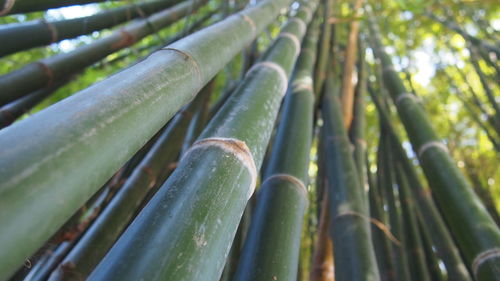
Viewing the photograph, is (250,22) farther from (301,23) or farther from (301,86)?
(301,23)

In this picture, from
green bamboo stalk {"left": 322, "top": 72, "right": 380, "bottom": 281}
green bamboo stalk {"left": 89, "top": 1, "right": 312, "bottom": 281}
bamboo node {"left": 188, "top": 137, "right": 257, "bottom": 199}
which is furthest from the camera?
green bamboo stalk {"left": 322, "top": 72, "right": 380, "bottom": 281}

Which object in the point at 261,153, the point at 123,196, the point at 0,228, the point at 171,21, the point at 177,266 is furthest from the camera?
the point at 171,21

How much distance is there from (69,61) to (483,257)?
1.49 m

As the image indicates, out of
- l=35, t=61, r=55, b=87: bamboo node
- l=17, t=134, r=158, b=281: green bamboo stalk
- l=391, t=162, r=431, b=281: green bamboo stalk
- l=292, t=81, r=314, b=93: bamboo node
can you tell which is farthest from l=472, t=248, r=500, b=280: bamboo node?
l=35, t=61, r=55, b=87: bamboo node

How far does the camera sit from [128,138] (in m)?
0.58

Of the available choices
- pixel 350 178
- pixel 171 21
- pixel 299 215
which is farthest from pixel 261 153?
pixel 171 21

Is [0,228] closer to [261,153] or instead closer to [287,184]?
[261,153]

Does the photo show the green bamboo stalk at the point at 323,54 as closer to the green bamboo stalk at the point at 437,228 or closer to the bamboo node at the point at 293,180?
the green bamboo stalk at the point at 437,228

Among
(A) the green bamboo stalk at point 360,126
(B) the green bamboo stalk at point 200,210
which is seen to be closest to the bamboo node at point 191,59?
(B) the green bamboo stalk at point 200,210

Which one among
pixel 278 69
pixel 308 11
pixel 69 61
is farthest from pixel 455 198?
pixel 69 61

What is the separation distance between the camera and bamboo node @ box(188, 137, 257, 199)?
73cm

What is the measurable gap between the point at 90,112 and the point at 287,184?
0.61 metres

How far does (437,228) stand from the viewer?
160cm

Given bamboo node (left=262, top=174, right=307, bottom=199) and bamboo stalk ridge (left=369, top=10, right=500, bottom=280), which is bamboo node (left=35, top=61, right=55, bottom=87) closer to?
bamboo node (left=262, top=174, right=307, bottom=199)
